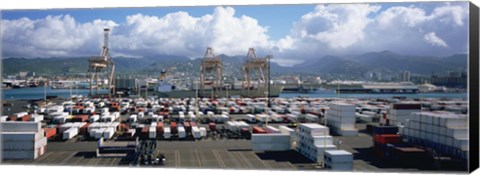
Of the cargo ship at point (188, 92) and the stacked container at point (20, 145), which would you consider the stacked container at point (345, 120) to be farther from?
the cargo ship at point (188, 92)

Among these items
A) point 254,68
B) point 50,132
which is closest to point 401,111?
point 50,132

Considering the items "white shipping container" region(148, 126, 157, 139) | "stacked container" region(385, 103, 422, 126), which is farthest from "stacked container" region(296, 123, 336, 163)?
"stacked container" region(385, 103, 422, 126)

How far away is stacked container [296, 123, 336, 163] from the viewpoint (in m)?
7.31

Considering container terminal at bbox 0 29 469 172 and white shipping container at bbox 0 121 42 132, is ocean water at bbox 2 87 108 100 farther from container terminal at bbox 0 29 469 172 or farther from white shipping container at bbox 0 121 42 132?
white shipping container at bbox 0 121 42 132

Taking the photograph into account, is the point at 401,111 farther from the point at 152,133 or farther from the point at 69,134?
the point at 69,134

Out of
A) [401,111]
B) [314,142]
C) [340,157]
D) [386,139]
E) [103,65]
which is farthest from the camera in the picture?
[103,65]

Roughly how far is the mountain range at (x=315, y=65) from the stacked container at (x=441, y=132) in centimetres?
96

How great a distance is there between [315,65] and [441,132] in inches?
322

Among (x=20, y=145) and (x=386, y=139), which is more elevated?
(x=386, y=139)

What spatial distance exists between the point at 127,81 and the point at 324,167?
13415 millimetres

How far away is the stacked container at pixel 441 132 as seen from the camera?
275 inches

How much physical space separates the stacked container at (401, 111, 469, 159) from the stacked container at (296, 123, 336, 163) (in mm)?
1852

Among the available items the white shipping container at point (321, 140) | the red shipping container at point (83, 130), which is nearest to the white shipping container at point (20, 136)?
the red shipping container at point (83, 130)

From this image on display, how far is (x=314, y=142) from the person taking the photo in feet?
24.5
